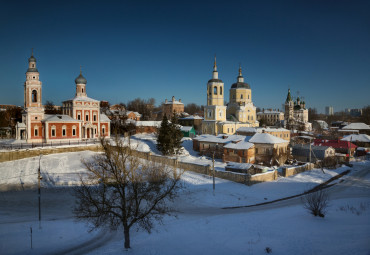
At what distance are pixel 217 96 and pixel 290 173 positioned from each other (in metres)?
22.8

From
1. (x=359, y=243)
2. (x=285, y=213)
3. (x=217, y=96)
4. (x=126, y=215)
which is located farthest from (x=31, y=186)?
(x=217, y=96)

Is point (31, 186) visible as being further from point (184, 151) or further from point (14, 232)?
point (184, 151)

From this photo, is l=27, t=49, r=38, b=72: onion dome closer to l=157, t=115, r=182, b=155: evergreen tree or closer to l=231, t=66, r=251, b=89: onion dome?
l=157, t=115, r=182, b=155: evergreen tree

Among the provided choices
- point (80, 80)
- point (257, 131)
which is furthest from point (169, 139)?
point (80, 80)

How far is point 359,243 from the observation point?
9.52m

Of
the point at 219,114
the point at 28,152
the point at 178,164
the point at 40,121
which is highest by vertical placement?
the point at 219,114

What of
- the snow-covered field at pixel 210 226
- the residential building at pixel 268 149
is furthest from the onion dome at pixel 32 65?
the residential building at pixel 268 149

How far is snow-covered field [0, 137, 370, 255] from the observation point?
411 inches

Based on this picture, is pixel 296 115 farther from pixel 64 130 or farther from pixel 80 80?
pixel 64 130

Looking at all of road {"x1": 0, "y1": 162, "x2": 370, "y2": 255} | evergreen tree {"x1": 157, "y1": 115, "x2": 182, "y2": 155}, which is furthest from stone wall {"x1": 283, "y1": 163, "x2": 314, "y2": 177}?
evergreen tree {"x1": 157, "y1": 115, "x2": 182, "y2": 155}

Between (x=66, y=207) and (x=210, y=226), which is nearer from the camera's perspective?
(x=210, y=226)

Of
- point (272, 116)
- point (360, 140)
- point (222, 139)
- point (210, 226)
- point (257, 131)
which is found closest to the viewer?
point (210, 226)

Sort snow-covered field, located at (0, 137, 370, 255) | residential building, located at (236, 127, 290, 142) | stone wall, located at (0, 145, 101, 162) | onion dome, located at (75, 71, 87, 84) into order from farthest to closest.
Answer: residential building, located at (236, 127, 290, 142), onion dome, located at (75, 71, 87, 84), stone wall, located at (0, 145, 101, 162), snow-covered field, located at (0, 137, 370, 255)

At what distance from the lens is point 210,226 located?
13297 millimetres
